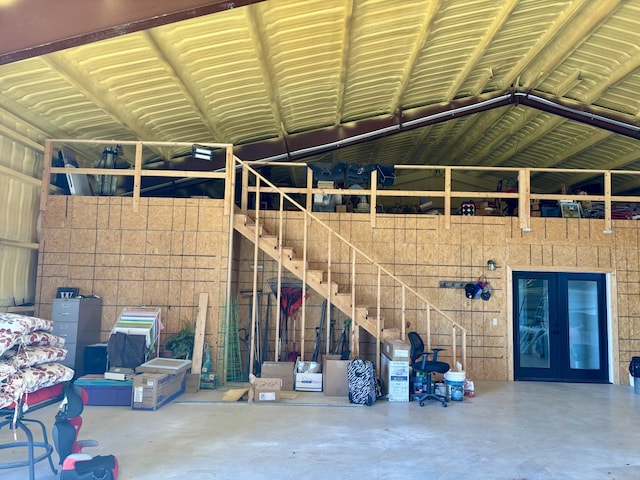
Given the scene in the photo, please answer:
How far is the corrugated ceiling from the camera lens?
19.0 ft

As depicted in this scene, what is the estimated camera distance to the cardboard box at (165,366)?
6.57 m

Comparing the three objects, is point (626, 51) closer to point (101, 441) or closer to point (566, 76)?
point (566, 76)

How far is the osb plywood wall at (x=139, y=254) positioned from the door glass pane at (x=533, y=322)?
5.42 metres

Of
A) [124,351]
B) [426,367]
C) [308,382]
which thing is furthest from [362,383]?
[124,351]

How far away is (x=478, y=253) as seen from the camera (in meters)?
8.71

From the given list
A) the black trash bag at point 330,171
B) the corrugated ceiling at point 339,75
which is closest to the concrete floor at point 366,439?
the black trash bag at point 330,171

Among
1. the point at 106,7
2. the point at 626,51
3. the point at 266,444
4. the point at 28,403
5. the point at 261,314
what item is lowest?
the point at 266,444

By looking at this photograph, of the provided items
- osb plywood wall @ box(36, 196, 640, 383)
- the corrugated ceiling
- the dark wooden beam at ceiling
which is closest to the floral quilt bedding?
the dark wooden beam at ceiling

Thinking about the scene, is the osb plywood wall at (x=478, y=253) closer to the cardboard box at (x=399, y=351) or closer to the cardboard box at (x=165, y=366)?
the cardboard box at (x=399, y=351)

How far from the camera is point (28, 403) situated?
4.05m

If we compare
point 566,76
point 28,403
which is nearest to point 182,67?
point 28,403

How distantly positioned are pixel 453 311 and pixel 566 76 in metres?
4.58

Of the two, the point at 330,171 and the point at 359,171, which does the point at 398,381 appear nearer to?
the point at 359,171

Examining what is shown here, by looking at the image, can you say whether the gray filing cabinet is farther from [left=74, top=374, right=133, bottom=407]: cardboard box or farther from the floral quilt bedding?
the floral quilt bedding
